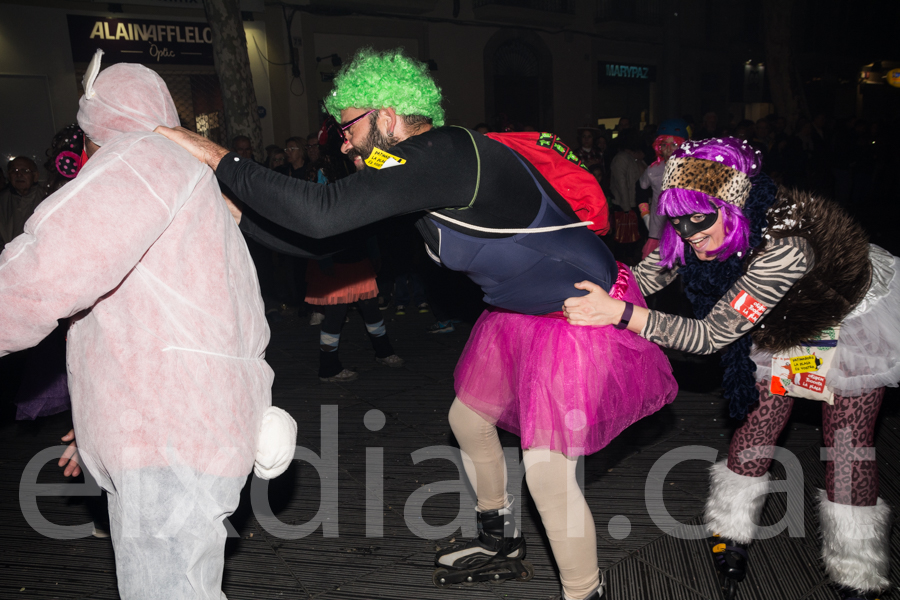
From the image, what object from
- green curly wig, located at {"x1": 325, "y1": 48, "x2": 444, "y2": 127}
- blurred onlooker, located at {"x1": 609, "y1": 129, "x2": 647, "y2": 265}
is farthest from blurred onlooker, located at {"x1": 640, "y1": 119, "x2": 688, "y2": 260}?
green curly wig, located at {"x1": 325, "y1": 48, "x2": 444, "y2": 127}

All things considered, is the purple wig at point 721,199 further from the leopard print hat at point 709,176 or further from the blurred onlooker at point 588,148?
the blurred onlooker at point 588,148

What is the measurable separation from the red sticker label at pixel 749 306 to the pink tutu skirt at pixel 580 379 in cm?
36

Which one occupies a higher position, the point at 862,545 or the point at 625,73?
the point at 625,73

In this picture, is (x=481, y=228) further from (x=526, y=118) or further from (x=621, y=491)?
(x=526, y=118)

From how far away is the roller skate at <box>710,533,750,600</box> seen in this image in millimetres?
2605

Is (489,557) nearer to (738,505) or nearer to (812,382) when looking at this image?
(738,505)

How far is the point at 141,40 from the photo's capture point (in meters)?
13.0

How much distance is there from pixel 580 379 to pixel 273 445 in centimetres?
101

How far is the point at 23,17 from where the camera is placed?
1170 centimetres

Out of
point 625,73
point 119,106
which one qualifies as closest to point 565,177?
point 119,106

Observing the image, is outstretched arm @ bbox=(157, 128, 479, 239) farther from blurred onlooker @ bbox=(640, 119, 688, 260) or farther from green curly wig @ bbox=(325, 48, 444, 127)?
blurred onlooker @ bbox=(640, 119, 688, 260)

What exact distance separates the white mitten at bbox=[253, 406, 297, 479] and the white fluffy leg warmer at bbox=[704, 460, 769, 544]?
187 cm

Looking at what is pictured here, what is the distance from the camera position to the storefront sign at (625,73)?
71.5ft

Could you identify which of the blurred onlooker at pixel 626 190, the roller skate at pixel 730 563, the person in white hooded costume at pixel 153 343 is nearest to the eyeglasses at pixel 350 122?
the person in white hooded costume at pixel 153 343
